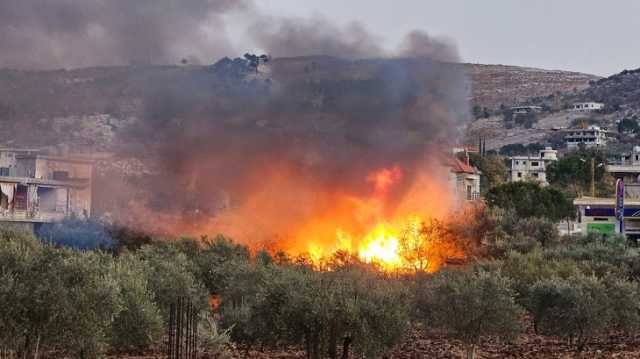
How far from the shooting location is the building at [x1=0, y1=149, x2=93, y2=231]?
89.7 m

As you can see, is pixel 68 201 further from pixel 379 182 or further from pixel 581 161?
pixel 581 161

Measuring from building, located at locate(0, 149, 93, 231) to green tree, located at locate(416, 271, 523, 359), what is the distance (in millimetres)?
50679

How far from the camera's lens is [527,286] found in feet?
178

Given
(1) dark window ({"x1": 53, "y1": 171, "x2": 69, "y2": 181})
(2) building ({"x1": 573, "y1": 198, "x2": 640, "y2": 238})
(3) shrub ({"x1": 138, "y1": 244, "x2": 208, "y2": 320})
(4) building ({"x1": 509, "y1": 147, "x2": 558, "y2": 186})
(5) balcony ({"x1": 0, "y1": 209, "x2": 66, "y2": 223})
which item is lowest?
(3) shrub ({"x1": 138, "y1": 244, "x2": 208, "y2": 320})

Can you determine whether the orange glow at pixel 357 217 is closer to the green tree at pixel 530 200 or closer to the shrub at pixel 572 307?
the shrub at pixel 572 307

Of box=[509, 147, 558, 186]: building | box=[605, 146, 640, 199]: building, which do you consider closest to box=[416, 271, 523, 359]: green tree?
box=[605, 146, 640, 199]: building

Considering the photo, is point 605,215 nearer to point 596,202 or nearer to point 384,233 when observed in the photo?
point 596,202

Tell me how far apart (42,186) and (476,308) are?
64.6 m

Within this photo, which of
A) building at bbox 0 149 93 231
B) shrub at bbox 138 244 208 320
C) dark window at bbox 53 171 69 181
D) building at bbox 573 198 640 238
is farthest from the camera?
building at bbox 573 198 640 238

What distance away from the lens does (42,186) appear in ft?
317

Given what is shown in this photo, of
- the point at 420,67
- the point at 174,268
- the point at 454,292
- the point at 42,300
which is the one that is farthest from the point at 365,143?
the point at 42,300

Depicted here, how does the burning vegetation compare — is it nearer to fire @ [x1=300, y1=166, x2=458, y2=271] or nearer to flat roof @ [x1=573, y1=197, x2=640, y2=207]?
fire @ [x1=300, y1=166, x2=458, y2=271]

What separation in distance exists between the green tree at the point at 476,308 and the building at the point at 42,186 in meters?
50.7

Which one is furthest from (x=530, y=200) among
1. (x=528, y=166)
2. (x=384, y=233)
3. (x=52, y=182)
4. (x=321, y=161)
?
(x=528, y=166)
